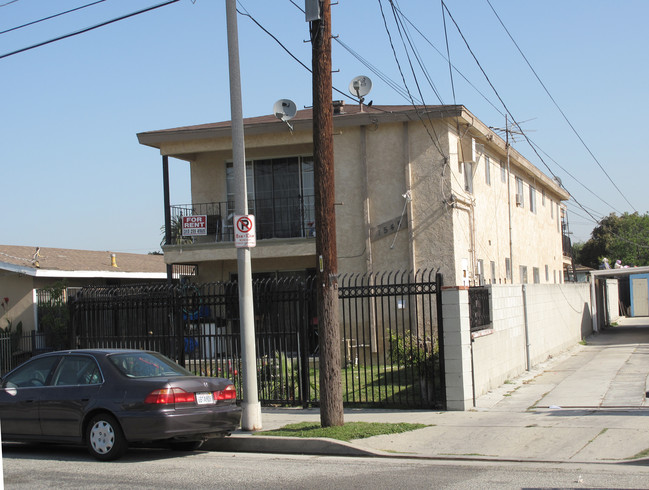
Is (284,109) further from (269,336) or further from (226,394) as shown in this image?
(226,394)

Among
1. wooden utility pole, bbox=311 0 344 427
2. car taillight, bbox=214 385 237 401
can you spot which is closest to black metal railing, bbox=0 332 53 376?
car taillight, bbox=214 385 237 401

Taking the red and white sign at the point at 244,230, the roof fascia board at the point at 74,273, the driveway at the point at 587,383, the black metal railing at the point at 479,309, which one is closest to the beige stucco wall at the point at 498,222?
the driveway at the point at 587,383

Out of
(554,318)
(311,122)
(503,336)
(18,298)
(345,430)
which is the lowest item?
(345,430)

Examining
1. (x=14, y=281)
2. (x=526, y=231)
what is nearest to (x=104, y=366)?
(x=14, y=281)

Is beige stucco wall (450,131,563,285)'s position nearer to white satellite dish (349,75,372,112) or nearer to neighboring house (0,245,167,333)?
white satellite dish (349,75,372,112)

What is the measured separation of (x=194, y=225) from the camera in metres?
20.1

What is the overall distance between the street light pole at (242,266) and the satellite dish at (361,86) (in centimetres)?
791

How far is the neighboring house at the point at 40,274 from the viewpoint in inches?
839

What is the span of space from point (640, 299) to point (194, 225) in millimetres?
31190

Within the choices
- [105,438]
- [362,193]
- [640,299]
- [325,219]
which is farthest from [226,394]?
[640,299]

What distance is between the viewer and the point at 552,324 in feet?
68.9

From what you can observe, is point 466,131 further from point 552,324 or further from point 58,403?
point 58,403

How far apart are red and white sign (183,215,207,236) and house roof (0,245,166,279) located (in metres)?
4.21

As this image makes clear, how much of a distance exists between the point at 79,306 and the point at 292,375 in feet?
16.7
